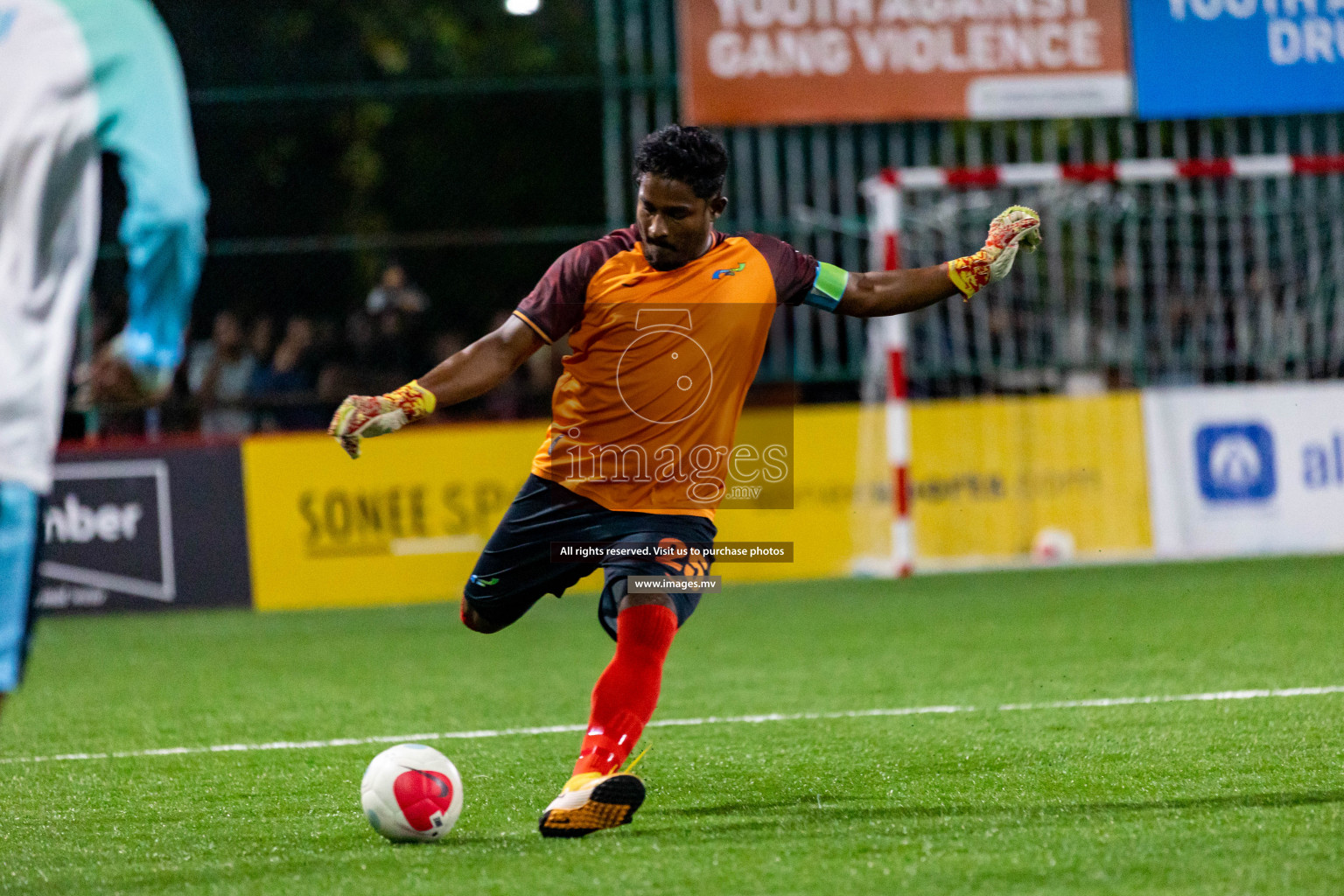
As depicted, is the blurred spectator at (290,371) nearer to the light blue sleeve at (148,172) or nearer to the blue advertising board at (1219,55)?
the blue advertising board at (1219,55)

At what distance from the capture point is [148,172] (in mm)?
3703

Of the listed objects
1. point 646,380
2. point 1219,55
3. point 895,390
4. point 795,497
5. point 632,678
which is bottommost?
point 795,497

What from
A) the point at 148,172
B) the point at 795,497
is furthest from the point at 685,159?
the point at 795,497

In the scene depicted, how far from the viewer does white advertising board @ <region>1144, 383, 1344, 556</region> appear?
12.3 metres

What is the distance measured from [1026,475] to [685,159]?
7.87 m

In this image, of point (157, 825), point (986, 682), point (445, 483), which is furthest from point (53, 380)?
point (445, 483)

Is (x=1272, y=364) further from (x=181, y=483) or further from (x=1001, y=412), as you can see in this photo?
(x=181, y=483)

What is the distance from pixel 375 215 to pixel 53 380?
17.0m

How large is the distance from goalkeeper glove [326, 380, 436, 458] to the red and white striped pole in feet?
23.0

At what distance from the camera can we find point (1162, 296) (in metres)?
12.9

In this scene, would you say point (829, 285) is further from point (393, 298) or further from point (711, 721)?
point (393, 298)

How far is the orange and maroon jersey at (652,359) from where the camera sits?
5.04 meters

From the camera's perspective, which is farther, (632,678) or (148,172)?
(632,678)

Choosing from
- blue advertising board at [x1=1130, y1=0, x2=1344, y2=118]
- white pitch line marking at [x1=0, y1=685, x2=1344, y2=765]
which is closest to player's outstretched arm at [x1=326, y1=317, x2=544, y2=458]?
white pitch line marking at [x1=0, y1=685, x2=1344, y2=765]
